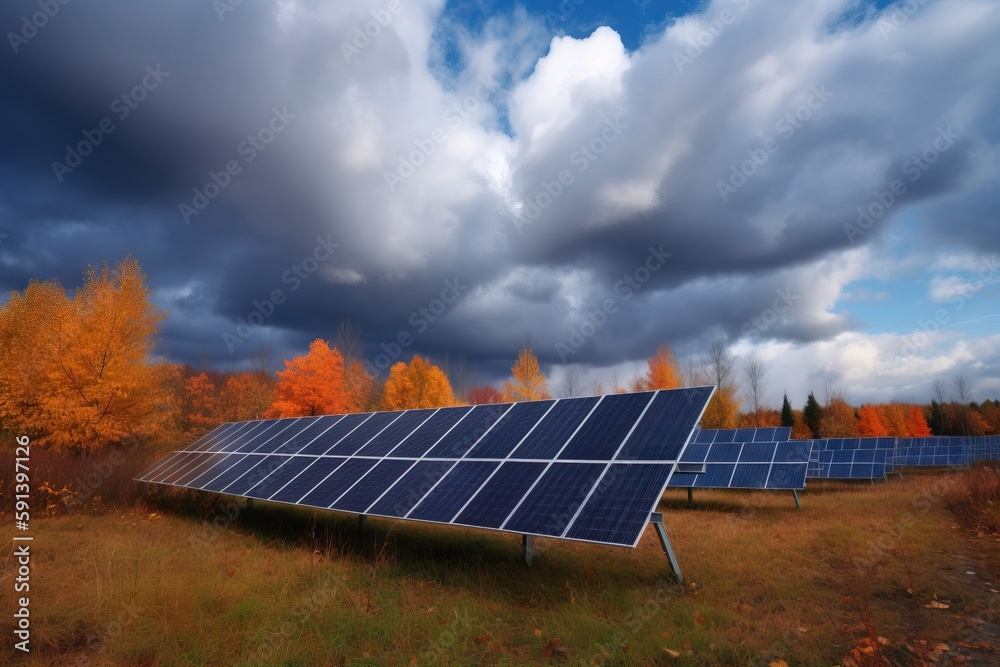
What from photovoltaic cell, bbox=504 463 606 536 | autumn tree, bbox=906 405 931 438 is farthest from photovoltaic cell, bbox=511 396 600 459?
autumn tree, bbox=906 405 931 438

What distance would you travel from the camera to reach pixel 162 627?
19.7 feet

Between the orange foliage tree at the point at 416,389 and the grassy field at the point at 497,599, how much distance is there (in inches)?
1550

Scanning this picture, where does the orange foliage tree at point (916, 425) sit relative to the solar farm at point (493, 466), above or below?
below

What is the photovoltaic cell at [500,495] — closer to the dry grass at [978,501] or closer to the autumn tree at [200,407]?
the dry grass at [978,501]

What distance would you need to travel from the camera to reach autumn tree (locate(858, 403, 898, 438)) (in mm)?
70250

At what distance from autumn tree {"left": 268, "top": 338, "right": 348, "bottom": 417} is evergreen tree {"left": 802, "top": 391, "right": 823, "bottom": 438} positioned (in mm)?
66592

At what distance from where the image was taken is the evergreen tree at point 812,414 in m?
71.2

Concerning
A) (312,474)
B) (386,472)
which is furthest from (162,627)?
(312,474)

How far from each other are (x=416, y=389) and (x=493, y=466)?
148 feet

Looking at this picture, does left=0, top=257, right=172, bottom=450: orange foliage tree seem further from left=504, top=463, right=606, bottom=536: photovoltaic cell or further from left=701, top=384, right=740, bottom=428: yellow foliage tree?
left=701, top=384, right=740, bottom=428: yellow foliage tree

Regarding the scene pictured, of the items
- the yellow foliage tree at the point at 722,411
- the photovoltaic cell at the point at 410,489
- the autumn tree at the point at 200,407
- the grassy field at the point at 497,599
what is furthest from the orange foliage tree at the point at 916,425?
the autumn tree at the point at 200,407

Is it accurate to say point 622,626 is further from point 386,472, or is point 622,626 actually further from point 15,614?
point 15,614

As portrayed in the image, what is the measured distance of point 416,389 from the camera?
52812mm

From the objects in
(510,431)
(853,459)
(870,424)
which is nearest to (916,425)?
(870,424)
